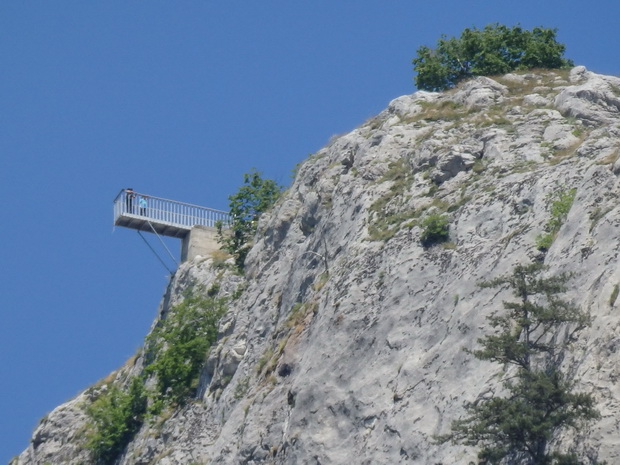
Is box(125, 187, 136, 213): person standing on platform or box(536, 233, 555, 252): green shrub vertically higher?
box(125, 187, 136, 213): person standing on platform

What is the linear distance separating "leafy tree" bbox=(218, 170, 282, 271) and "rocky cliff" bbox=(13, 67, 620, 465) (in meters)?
2.40

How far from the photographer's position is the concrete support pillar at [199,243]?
5112cm

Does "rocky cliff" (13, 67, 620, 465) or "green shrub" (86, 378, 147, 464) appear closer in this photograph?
"rocky cliff" (13, 67, 620, 465)

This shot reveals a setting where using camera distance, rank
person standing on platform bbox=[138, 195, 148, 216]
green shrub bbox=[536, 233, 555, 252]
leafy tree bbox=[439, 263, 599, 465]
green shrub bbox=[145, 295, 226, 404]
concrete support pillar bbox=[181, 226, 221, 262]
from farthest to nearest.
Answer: person standing on platform bbox=[138, 195, 148, 216] → concrete support pillar bbox=[181, 226, 221, 262] → green shrub bbox=[145, 295, 226, 404] → green shrub bbox=[536, 233, 555, 252] → leafy tree bbox=[439, 263, 599, 465]

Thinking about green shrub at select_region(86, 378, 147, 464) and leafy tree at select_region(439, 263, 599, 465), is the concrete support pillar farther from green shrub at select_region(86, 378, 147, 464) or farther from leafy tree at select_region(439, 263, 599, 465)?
leafy tree at select_region(439, 263, 599, 465)

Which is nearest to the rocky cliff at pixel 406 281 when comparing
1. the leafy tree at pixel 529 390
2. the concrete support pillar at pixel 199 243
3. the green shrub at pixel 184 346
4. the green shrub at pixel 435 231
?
the green shrub at pixel 435 231

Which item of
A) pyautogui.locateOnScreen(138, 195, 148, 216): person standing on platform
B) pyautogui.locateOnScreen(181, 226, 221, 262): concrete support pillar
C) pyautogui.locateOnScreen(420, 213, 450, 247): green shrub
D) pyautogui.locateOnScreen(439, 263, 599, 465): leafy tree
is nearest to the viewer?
pyautogui.locateOnScreen(439, 263, 599, 465): leafy tree

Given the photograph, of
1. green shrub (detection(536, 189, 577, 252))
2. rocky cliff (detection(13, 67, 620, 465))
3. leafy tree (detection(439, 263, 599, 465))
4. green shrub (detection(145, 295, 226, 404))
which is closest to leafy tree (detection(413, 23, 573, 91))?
rocky cliff (detection(13, 67, 620, 465))

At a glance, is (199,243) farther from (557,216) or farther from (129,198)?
(557,216)

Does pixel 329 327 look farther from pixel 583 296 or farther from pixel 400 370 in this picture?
pixel 583 296

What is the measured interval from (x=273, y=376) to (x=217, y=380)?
182 inches

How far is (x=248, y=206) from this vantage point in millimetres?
48438

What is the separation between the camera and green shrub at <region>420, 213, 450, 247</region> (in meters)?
32.5

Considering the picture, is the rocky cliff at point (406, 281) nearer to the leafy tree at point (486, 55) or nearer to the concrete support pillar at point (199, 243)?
the leafy tree at point (486, 55)
